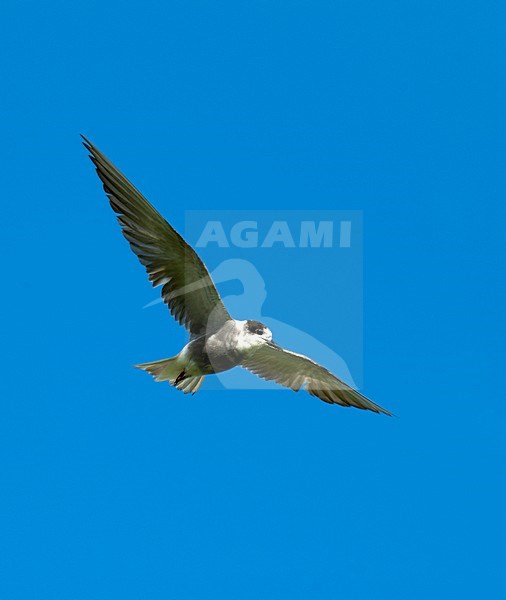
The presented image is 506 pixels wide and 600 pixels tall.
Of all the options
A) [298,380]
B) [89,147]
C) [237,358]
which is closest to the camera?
[89,147]

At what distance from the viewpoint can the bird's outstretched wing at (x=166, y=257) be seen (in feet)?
54.0

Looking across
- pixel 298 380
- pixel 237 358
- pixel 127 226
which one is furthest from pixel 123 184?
pixel 298 380

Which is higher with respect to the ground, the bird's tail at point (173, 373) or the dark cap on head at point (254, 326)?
the dark cap on head at point (254, 326)

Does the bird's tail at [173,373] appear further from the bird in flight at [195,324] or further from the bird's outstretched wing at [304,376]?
the bird's outstretched wing at [304,376]

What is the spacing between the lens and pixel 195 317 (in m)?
17.7

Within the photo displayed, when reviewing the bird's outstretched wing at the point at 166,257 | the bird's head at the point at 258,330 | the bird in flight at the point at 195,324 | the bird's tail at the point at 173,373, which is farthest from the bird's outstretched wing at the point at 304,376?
the bird's outstretched wing at the point at 166,257

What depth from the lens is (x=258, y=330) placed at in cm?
1736

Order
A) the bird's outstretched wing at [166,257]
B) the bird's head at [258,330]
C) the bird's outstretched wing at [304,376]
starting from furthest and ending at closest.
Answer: the bird's outstretched wing at [304,376], the bird's head at [258,330], the bird's outstretched wing at [166,257]

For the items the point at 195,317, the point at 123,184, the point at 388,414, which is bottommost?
the point at 388,414

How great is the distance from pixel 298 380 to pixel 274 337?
36.1 inches

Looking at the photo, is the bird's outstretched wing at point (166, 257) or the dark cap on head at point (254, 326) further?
the dark cap on head at point (254, 326)

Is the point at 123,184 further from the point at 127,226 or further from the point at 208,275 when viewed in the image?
the point at 208,275

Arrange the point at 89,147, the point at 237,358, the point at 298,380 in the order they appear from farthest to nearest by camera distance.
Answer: the point at 298,380, the point at 237,358, the point at 89,147

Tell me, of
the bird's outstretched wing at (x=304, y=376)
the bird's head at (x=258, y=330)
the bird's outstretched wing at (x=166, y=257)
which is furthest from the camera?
the bird's outstretched wing at (x=304, y=376)
